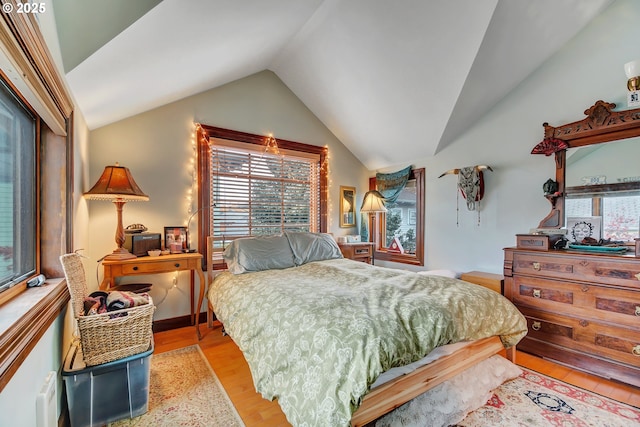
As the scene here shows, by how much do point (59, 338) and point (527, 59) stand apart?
166 inches

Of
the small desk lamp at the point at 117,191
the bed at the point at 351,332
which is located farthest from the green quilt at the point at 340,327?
the small desk lamp at the point at 117,191

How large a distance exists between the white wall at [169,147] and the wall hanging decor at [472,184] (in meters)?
2.32

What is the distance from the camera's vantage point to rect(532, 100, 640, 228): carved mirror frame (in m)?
2.35

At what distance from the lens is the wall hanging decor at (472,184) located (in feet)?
10.6

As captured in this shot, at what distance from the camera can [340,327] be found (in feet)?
4.66

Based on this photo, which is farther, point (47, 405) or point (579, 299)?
point (579, 299)

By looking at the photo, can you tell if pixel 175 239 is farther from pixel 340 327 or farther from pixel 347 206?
pixel 347 206

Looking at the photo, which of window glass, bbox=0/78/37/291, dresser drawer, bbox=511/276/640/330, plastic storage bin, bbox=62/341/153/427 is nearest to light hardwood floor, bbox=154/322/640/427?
dresser drawer, bbox=511/276/640/330

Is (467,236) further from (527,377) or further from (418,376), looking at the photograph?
(418,376)

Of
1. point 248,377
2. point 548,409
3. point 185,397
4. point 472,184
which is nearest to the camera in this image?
point 548,409

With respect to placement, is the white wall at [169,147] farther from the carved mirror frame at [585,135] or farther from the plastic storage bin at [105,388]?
the carved mirror frame at [585,135]

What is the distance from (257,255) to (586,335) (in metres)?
2.84

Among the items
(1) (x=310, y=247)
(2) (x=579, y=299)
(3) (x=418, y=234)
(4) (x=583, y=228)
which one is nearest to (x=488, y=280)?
(2) (x=579, y=299)

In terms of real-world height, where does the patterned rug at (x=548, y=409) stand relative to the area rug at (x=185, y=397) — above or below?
above
